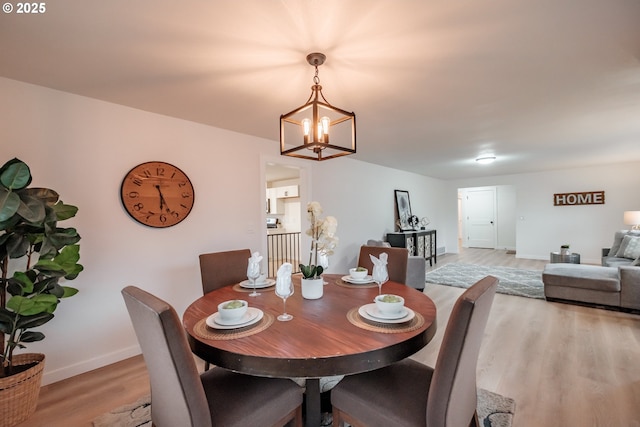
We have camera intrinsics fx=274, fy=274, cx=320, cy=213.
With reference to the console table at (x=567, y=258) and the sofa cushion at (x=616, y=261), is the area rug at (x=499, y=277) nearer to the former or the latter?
the console table at (x=567, y=258)

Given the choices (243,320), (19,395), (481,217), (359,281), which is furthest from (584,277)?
(481,217)

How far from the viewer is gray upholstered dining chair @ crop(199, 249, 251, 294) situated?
2203 millimetres

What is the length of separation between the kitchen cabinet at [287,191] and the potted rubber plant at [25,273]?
222 inches

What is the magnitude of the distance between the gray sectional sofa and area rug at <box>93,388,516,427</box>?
108 inches

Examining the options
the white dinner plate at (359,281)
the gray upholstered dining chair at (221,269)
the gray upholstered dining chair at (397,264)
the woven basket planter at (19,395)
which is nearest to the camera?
the woven basket planter at (19,395)

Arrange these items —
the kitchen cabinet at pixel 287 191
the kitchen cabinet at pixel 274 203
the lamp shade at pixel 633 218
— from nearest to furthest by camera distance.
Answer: the lamp shade at pixel 633 218 → the kitchen cabinet at pixel 287 191 → the kitchen cabinet at pixel 274 203

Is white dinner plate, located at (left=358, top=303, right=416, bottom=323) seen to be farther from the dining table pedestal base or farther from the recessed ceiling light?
the recessed ceiling light

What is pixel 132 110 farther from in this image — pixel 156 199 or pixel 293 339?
pixel 293 339

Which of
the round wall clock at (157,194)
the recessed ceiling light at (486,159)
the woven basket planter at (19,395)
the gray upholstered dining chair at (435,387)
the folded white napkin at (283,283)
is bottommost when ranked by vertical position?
the woven basket planter at (19,395)

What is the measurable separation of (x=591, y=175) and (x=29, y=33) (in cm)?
909

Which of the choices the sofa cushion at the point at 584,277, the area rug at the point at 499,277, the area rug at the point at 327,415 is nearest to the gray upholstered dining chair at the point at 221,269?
the area rug at the point at 327,415

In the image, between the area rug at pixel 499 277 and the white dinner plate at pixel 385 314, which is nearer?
the white dinner plate at pixel 385 314

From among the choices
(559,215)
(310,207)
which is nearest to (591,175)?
(559,215)

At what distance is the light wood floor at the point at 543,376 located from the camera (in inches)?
68.0
